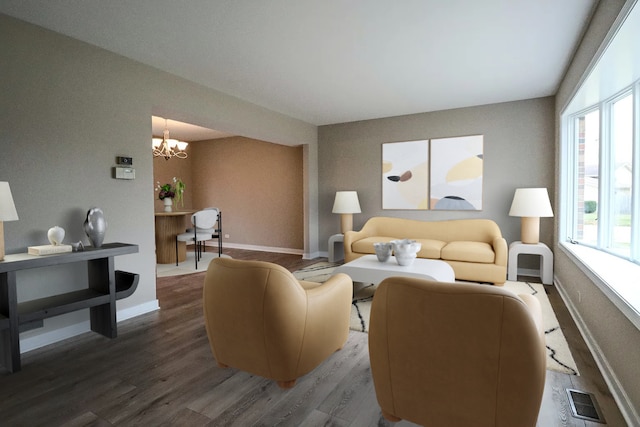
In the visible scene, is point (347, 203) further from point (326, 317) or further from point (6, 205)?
point (6, 205)

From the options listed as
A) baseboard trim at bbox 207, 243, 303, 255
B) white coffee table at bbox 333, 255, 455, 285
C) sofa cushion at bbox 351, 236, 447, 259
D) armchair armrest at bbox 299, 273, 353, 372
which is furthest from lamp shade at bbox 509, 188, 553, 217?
baseboard trim at bbox 207, 243, 303, 255

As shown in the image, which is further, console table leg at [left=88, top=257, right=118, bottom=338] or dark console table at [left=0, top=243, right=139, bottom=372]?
console table leg at [left=88, top=257, right=118, bottom=338]

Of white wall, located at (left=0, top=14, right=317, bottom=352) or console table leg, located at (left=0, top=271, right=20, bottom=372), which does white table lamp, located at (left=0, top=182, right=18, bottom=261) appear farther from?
white wall, located at (left=0, top=14, right=317, bottom=352)

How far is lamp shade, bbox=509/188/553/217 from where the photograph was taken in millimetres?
4332

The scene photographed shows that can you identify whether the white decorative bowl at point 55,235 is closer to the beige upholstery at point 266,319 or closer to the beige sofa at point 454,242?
the beige upholstery at point 266,319

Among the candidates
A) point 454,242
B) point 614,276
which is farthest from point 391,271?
point 454,242

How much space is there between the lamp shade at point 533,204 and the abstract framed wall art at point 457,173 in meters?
0.79

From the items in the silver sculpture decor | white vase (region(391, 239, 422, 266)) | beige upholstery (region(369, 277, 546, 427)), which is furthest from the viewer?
white vase (region(391, 239, 422, 266))

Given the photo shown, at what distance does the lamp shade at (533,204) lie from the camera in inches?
171

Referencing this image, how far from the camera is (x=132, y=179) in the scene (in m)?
3.36

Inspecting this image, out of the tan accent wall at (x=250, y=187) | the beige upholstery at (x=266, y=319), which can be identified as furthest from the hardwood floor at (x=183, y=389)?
the tan accent wall at (x=250, y=187)

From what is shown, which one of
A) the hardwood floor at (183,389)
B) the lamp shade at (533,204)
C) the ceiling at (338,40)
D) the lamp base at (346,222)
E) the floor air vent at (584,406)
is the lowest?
the hardwood floor at (183,389)

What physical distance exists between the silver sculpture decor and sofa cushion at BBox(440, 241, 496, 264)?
388 centimetres

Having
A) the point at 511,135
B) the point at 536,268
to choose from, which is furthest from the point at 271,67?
the point at 536,268
